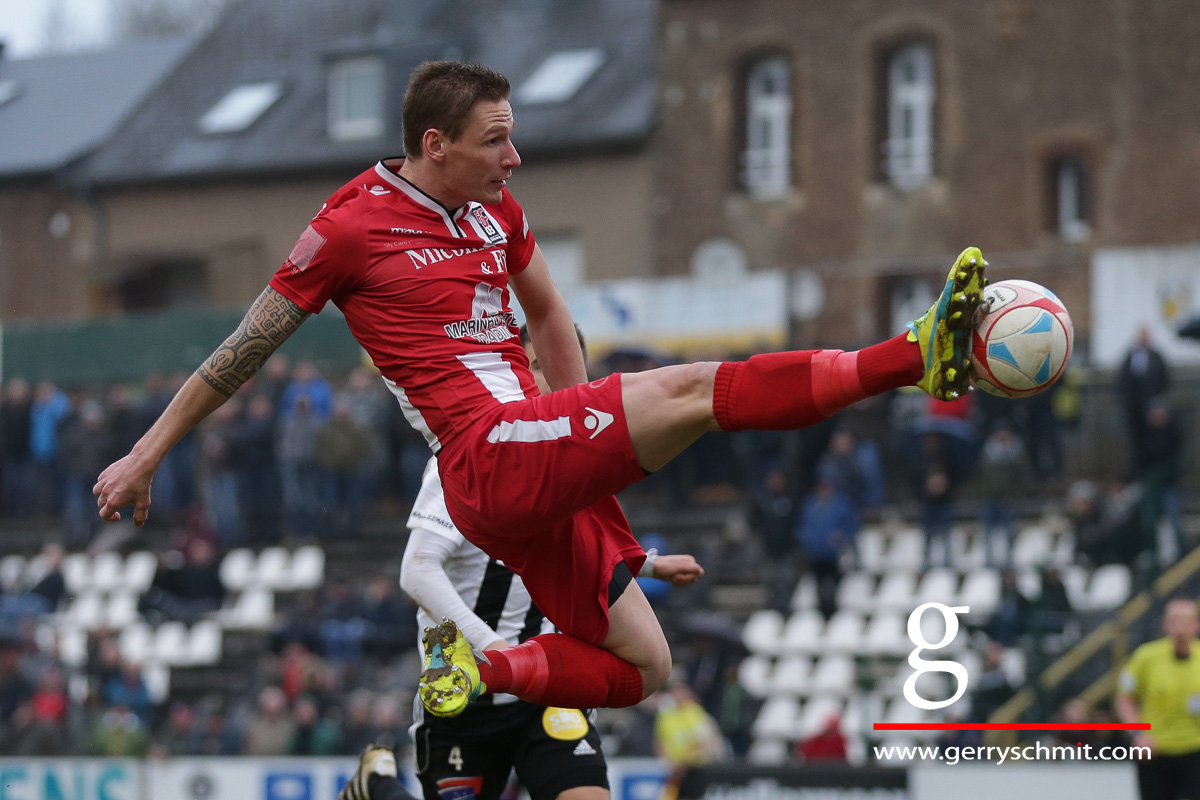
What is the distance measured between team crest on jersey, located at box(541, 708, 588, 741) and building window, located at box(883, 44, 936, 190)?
2272 centimetres

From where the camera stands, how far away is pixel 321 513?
70.5ft

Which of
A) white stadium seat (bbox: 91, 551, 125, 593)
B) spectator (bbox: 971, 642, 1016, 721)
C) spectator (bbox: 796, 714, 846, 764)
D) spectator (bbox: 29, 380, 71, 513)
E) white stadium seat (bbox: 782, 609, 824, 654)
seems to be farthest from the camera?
spectator (bbox: 29, 380, 71, 513)

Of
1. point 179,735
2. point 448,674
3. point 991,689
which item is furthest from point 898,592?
point 448,674

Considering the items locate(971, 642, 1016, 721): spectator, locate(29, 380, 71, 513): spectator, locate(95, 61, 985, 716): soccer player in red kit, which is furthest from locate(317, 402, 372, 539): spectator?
locate(95, 61, 985, 716): soccer player in red kit

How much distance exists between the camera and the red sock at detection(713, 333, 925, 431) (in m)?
5.29

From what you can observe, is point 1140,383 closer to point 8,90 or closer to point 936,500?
point 936,500

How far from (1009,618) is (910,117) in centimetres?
1428

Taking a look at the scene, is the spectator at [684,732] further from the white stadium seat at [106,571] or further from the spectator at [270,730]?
the white stadium seat at [106,571]

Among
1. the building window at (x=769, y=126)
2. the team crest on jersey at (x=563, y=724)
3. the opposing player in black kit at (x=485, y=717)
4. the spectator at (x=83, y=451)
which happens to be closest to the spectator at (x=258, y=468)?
the spectator at (x=83, y=451)

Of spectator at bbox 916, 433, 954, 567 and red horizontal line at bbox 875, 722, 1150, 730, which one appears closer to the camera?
red horizontal line at bbox 875, 722, 1150, 730

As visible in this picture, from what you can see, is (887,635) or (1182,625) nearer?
(1182,625)

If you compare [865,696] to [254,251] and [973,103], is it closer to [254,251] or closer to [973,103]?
[973,103]

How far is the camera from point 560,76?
31344 millimetres

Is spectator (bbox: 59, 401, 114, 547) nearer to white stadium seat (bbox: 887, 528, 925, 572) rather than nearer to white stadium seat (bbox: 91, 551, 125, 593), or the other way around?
white stadium seat (bbox: 91, 551, 125, 593)
